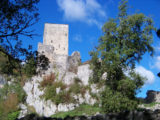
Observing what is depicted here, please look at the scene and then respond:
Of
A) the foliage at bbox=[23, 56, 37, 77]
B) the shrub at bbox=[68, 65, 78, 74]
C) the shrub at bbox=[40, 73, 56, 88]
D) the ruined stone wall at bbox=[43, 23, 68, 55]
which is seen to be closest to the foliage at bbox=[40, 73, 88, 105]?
the shrub at bbox=[40, 73, 56, 88]

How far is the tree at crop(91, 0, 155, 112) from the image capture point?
57.5 ft

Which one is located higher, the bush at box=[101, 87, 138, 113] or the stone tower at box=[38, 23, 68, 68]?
the stone tower at box=[38, 23, 68, 68]

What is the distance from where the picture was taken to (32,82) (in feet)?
103

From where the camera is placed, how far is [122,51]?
1831 centimetres

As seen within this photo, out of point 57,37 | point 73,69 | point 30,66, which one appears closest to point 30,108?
point 73,69

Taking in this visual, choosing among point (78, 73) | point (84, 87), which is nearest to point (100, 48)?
point (84, 87)

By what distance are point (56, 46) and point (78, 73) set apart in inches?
660

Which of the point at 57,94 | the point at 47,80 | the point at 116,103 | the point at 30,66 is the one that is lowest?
the point at 116,103

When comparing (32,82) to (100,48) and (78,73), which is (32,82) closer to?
(78,73)

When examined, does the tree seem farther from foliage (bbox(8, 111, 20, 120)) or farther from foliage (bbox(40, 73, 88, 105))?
foliage (bbox(8, 111, 20, 120))

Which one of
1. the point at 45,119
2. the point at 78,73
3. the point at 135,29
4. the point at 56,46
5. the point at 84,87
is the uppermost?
the point at 56,46

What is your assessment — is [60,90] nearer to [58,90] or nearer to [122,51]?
[58,90]

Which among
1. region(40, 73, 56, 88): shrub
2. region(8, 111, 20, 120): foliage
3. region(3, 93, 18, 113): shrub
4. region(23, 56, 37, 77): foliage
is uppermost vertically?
region(40, 73, 56, 88): shrub

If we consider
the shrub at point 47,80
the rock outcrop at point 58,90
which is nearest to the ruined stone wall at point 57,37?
the rock outcrop at point 58,90
